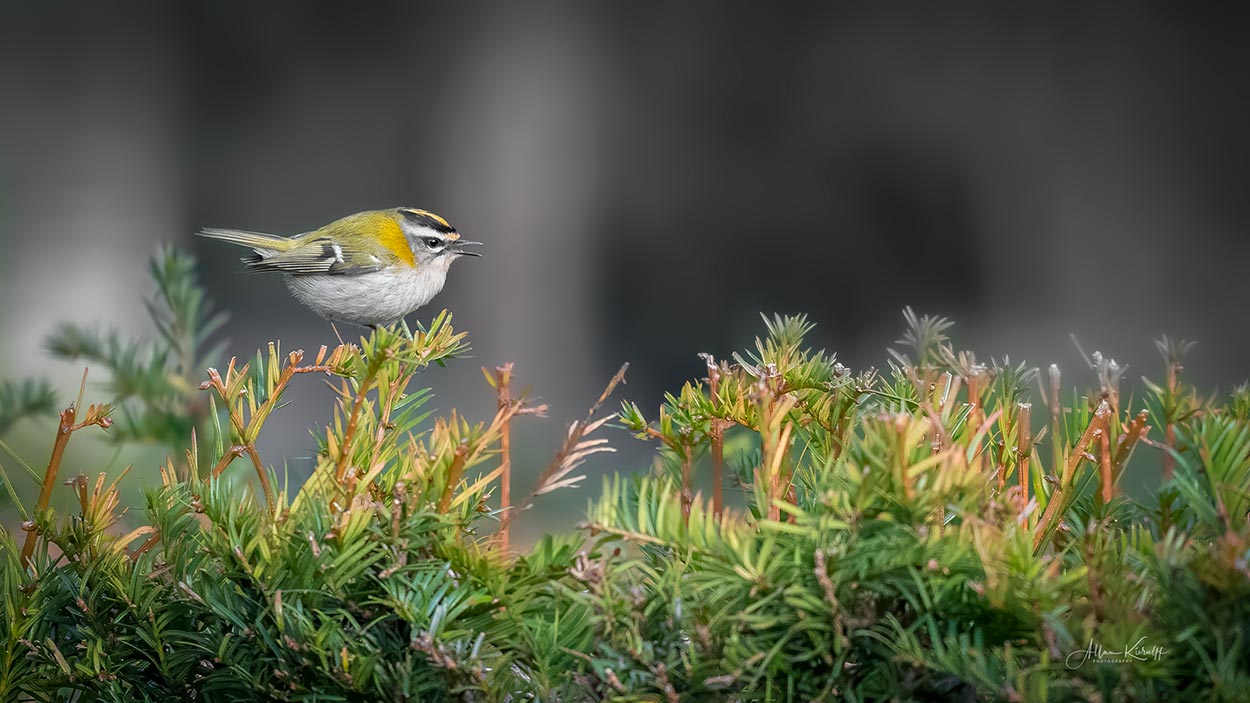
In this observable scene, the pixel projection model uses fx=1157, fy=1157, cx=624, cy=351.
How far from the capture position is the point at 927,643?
52 centimetres

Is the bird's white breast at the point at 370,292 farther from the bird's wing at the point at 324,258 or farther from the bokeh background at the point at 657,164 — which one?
the bokeh background at the point at 657,164

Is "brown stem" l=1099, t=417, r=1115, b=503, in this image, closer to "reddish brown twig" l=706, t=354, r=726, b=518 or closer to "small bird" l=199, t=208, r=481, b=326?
"reddish brown twig" l=706, t=354, r=726, b=518

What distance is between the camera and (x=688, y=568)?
576 millimetres

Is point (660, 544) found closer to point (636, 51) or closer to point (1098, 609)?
point (1098, 609)

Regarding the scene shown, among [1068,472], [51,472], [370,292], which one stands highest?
[370,292]

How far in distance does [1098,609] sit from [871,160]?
3.91 m

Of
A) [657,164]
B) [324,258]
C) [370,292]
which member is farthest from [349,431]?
[657,164]

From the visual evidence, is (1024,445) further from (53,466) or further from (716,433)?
(53,466)

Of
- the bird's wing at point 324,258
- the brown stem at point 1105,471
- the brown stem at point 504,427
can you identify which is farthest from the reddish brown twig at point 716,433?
the bird's wing at point 324,258

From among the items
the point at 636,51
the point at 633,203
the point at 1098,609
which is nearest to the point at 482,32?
the point at 636,51

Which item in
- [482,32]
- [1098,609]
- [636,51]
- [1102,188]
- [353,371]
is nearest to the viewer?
[1098,609]
